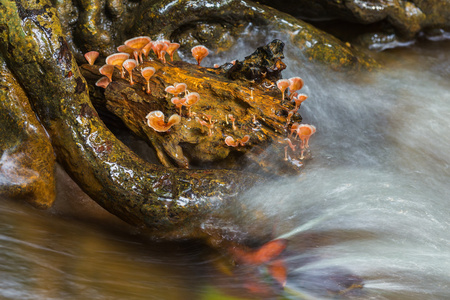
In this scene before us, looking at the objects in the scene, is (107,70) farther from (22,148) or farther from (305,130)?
(305,130)

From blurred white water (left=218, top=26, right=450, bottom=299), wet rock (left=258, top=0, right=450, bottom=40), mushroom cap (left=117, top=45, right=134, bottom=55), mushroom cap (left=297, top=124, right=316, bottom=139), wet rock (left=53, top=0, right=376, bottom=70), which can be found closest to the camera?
blurred white water (left=218, top=26, right=450, bottom=299)

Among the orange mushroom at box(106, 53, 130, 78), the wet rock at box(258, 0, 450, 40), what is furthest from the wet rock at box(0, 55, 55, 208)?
the wet rock at box(258, 0, 450, 40)

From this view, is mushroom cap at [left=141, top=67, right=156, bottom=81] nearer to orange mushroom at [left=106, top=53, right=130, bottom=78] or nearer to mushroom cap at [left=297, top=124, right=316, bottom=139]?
orange mushroom at [left=106, top=53, right=130, bottom=78]

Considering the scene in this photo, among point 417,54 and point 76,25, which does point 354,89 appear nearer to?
point 417,54

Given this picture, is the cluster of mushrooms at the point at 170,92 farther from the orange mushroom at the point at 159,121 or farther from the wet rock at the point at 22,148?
the wet rock at the point at 22,148

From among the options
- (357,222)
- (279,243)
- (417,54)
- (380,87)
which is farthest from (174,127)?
(417,54)

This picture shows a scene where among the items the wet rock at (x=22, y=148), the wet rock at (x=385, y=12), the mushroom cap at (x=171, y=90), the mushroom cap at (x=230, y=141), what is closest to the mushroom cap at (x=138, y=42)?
the mushroom cap at (x=171, y=90)
